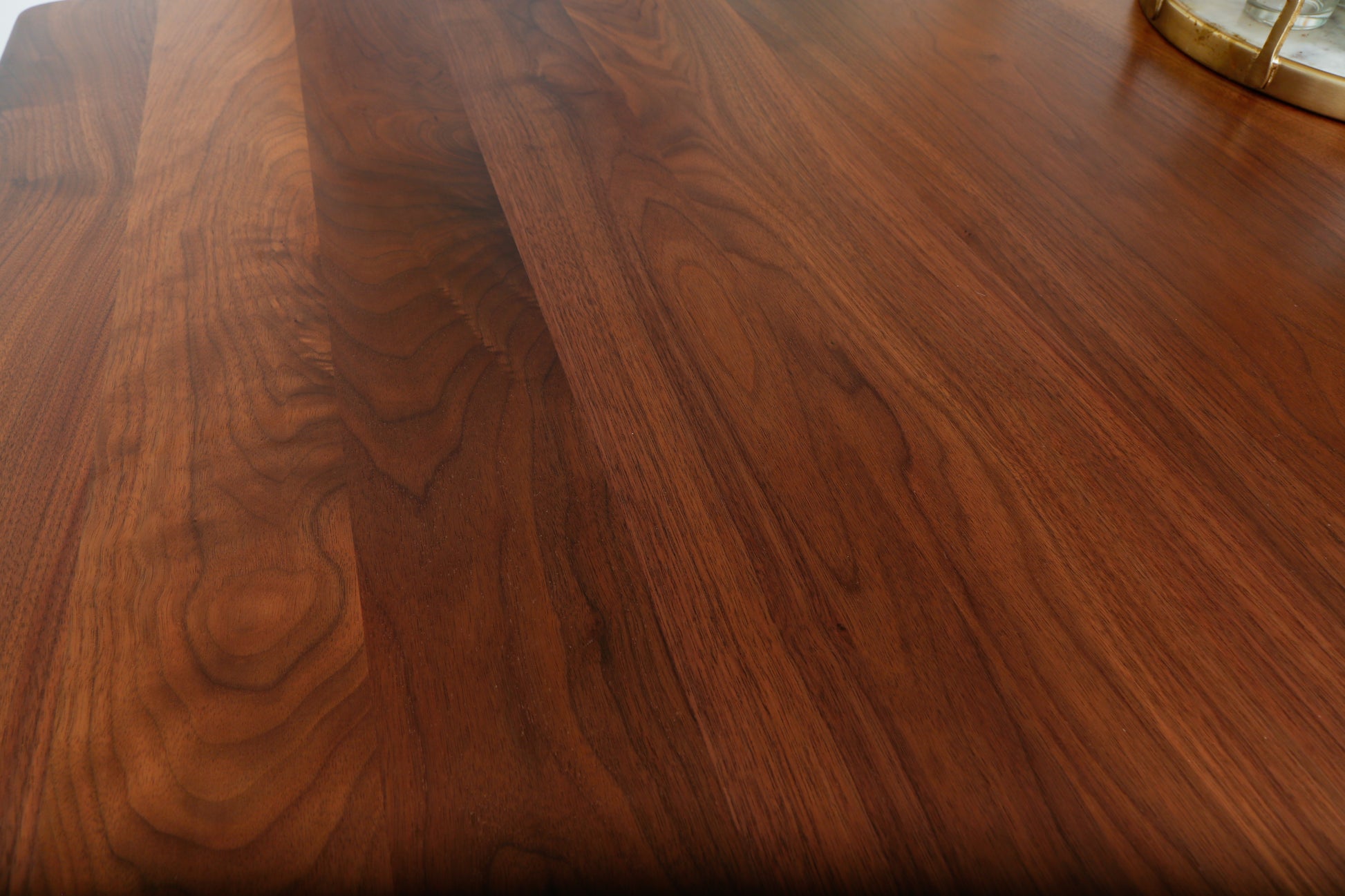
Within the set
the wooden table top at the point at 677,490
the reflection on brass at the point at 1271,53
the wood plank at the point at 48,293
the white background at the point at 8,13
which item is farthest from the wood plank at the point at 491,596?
the white background at the point at 8,13

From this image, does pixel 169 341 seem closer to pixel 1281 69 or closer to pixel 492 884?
pixel 492 884

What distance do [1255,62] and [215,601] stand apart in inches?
32.7

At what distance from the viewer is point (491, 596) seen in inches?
15.9

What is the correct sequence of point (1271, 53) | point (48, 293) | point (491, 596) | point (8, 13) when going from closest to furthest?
point (491, 596), point (48, 293), point (1271, 53), point (8, 13)

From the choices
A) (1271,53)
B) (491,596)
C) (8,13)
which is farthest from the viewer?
(8,13)

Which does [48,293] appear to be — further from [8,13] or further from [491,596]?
[8,13]

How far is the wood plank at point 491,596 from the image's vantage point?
333mm

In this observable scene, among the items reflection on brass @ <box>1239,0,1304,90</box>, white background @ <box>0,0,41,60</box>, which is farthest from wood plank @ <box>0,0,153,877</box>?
reflection on brass @ <box>1239,0,1304,90</box>

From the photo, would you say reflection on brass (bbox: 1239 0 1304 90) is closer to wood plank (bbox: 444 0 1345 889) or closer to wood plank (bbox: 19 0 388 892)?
wood plank (bbox: 444 0 1345 889)

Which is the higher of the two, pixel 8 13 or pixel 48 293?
pixel 48 293

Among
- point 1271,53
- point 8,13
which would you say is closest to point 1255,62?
point 1271,53

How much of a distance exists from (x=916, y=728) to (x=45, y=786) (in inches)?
12.8

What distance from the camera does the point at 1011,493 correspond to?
0.44m

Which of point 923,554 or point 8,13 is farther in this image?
point 8,13
